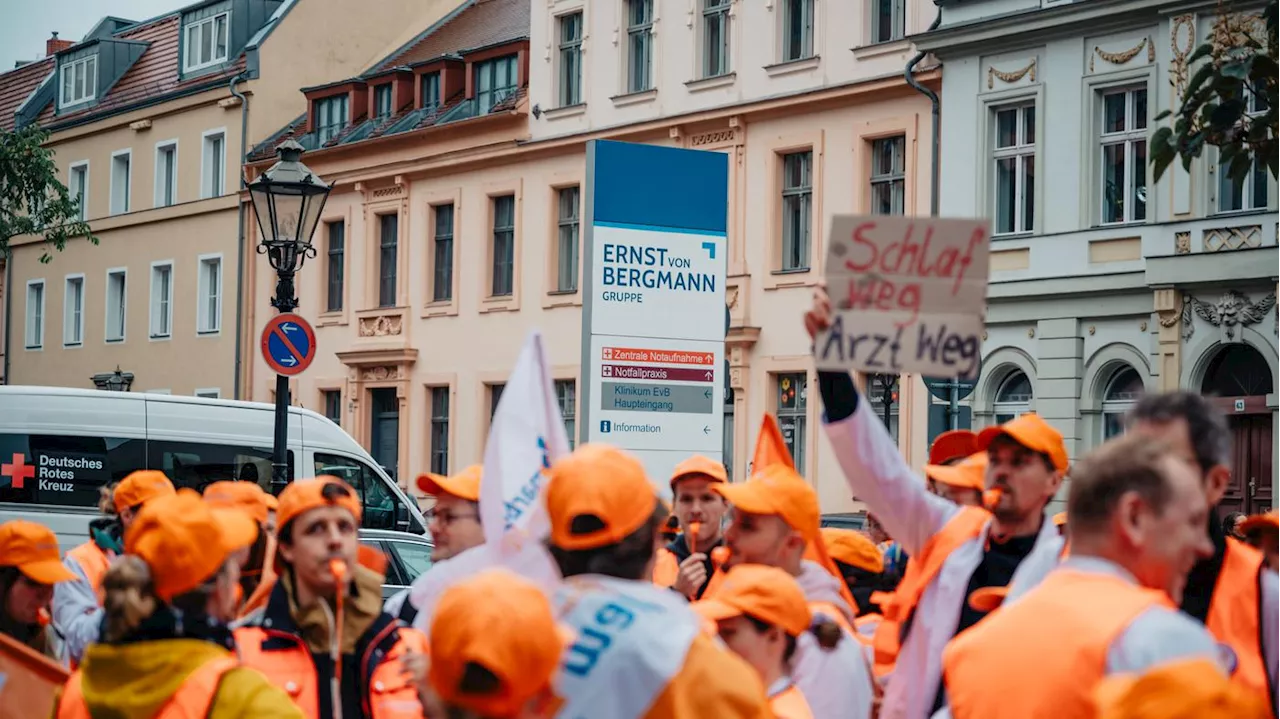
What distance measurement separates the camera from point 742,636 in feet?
15.6

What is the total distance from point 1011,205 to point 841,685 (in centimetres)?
2277

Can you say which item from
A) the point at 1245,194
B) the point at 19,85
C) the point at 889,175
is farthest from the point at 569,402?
the point at 19,85

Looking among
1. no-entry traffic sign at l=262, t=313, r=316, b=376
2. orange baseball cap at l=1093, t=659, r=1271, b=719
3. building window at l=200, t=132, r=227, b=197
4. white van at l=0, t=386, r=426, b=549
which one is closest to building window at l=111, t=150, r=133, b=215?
building window at l=200, t=132, r=227, b=197

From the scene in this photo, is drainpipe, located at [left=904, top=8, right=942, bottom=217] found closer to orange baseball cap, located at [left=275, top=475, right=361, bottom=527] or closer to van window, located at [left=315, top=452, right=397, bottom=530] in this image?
van window, located at [left=315, top=452, right=397, bottom=530]

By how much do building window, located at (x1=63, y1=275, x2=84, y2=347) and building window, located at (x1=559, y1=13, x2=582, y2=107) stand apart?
56.0ft

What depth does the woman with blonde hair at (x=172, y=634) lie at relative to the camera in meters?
4.06

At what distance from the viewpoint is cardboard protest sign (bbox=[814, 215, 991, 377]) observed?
5363 mm

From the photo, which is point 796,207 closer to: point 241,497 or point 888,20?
point 888,20

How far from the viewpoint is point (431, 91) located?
38.4 metres

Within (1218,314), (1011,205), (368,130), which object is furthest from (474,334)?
(1218,314)

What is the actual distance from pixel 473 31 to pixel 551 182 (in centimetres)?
685

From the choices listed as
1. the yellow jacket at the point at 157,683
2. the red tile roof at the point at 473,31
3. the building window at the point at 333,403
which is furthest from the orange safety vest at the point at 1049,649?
the building window at the point at 333,403

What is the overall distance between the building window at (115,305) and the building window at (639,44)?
55.1ft

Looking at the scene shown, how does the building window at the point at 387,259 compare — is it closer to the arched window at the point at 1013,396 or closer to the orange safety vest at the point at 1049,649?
the arched window at the point at 1013,396
